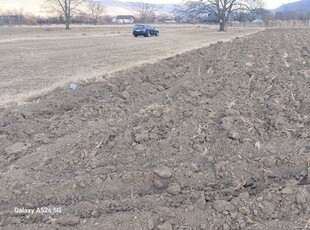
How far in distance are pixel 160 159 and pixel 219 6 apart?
55.4 metres

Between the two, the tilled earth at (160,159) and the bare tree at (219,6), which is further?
the bare tree at (219,6)

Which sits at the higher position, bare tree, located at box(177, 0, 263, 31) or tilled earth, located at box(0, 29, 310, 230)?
bare tree, located at box(177, 0, 263, 31)

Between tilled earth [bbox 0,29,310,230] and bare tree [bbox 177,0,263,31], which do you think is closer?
tilled earth [bbox 0,29,310,230]

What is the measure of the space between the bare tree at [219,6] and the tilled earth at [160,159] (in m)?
50.7

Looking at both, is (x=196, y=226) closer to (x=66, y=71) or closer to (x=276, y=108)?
(x=276, y=108)

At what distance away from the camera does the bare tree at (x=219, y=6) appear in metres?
55.8

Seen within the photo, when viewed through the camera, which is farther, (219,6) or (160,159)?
(219,6)

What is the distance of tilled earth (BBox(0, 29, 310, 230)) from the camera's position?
3.48 m

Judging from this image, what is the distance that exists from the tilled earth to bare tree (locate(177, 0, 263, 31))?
5071 centimetres

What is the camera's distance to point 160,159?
4656mm

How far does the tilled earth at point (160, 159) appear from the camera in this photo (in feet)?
11.4

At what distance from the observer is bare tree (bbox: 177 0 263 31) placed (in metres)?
55.8

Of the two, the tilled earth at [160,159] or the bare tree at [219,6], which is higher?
the bare tree at [219,6]

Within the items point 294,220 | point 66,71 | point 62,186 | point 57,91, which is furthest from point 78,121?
point 66,71
